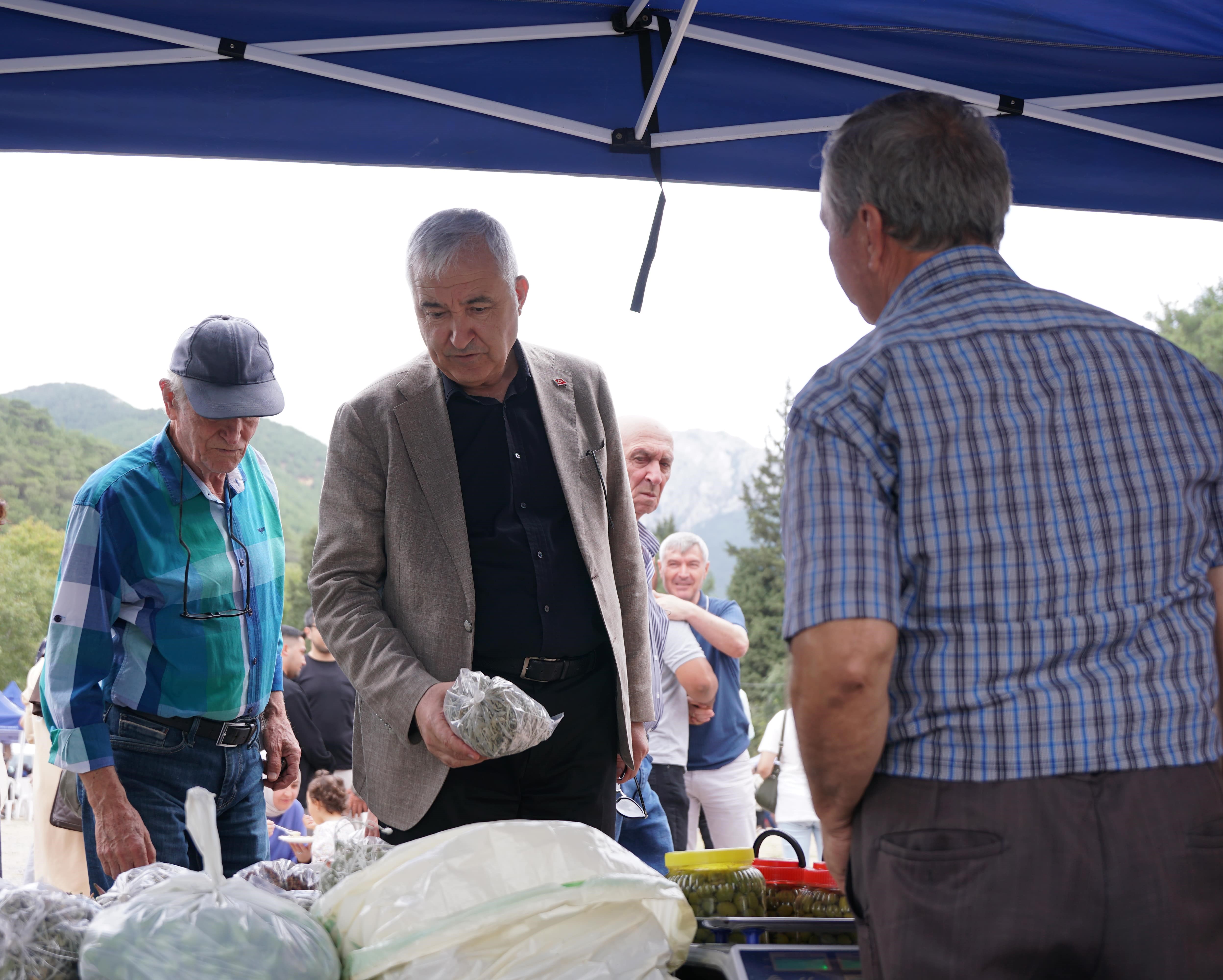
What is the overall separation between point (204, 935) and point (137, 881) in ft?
1.11

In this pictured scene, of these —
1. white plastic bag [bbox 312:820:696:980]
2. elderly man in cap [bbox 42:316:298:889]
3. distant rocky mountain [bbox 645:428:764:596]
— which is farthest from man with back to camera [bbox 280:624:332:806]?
distant rocky mountain [bbox 645:428:764:596]

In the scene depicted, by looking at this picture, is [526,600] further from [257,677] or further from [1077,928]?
[1077,928]

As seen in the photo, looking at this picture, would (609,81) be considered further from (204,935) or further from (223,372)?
(204,935)

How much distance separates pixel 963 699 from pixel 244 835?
1871 mm

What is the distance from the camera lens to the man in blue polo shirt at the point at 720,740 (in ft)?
15.9

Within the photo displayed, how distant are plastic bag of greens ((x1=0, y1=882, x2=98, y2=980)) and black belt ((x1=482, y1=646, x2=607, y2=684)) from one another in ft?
2.61

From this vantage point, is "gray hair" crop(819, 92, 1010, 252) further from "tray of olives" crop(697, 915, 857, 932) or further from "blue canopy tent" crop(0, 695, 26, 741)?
"blue canopy tent" crop(0, 695, 26, 741)

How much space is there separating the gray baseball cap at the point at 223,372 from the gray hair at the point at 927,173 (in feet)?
5.22

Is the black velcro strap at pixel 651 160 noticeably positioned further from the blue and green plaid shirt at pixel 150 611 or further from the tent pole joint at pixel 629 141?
the blue and green plaid shirt at pixel 150 611

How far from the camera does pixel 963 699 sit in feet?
3.83

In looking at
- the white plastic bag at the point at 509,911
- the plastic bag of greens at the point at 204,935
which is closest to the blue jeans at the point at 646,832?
the white plastic bag at the point at 509,911

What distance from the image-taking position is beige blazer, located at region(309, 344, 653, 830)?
1965mm

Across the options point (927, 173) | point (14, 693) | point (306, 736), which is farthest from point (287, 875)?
point (14, 693)

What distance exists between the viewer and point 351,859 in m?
1.57
